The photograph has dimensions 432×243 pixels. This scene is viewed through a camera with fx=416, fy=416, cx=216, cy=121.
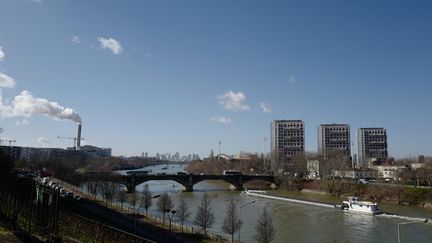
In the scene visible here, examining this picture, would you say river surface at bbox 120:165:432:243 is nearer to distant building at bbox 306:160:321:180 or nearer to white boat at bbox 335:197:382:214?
white boat at bbox 335:197:382:214

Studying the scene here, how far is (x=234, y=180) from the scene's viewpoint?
9356cm

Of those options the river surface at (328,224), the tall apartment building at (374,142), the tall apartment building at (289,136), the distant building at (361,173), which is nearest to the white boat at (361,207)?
the river surface at (328,224)

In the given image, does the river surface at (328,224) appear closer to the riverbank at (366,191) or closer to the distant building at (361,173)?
the riverbank at (366,191)

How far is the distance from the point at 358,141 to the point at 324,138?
59.6 feet

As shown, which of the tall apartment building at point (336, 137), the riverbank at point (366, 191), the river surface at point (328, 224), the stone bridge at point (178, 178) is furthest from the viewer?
the tall apartment building at point (336, 137)

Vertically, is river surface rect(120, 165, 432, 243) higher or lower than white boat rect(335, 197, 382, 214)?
lower

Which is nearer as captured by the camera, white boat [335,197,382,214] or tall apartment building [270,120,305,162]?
white boat [335,197,382,214]

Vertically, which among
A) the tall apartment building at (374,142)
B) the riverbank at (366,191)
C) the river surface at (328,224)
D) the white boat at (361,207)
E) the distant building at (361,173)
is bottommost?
the river surface at (328,224)

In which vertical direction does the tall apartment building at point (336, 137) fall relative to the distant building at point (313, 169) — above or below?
above

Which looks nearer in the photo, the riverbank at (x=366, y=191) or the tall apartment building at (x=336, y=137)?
the riverbank at (x=366, y=191)

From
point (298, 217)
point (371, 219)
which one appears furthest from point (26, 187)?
point (371, 219)

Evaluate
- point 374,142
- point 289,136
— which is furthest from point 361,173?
point 374,142

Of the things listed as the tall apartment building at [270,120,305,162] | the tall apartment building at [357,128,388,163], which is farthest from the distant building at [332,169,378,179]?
the tall apartment building at [357,128,388,163]

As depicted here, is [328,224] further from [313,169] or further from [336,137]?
[336,137]
